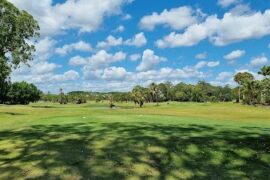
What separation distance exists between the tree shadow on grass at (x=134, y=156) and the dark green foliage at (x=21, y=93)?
14355 cm

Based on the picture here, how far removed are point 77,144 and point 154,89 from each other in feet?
547

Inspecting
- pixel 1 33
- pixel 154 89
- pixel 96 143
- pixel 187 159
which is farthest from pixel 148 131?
pixel 154 89

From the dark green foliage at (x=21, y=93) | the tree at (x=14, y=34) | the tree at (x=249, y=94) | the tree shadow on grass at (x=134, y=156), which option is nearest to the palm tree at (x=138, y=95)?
the tree at (x=249, y=94)

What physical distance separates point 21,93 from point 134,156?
15594 centimetres

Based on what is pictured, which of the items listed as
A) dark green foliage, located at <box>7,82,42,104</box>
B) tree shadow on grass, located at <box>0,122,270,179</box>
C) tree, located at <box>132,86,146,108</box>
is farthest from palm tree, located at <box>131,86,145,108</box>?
tree shadow on grass, located at <box>0,122,270,179</box>

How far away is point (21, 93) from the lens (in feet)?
534

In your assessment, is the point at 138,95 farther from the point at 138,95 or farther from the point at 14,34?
the point at 14,34

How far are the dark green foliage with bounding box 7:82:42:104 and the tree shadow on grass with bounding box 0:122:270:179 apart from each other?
471 feet

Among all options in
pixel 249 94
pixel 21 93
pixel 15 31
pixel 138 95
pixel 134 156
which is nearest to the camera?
pixel 134 156

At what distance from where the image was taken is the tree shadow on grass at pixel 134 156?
12383 mm

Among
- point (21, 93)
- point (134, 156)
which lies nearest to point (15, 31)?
point (134, 156)

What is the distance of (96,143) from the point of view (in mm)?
15852

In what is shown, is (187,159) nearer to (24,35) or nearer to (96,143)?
(96,143)

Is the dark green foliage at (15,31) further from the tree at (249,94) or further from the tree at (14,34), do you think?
the tree at (249,94)
